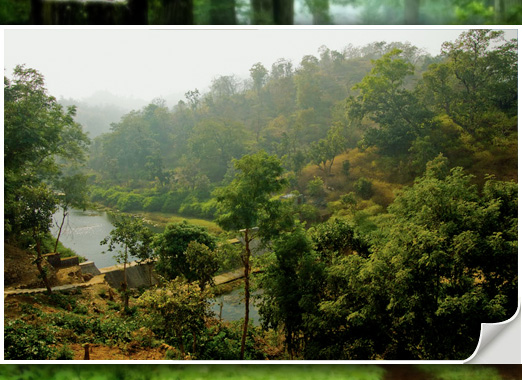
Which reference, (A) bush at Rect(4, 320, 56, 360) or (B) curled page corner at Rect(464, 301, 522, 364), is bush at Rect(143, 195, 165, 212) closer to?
(A) bush at Rect(4, 320, 56, 360)

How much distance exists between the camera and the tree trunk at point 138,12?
14.5 feet

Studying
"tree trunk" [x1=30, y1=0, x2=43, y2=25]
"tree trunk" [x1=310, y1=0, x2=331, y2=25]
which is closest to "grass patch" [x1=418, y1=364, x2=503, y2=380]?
"tree trunk" [x1=310, y1=0, x2=331, y2=25]

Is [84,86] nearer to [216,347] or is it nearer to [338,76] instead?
[338,76]

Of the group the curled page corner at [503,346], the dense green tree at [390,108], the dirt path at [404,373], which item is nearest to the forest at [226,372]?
the dirt path at [404,373]

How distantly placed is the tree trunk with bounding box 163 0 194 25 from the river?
7.16 ft

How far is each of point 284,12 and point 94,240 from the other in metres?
3.18

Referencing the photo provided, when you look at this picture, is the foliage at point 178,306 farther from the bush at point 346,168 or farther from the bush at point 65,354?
the bush at point 346,168

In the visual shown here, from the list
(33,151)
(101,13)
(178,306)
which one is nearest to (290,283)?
(178,306)

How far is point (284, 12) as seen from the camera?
442 centimetres

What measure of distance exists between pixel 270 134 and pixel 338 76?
38.4 inches

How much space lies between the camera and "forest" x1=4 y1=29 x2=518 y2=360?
3771 millimetres

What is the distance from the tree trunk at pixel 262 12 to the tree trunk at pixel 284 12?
53mm

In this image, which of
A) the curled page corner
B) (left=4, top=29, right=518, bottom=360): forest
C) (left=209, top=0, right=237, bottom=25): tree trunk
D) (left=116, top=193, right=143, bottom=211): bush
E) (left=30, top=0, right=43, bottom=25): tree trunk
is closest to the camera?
the curled page corner

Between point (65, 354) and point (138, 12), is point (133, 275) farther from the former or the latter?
point (138, 12)
